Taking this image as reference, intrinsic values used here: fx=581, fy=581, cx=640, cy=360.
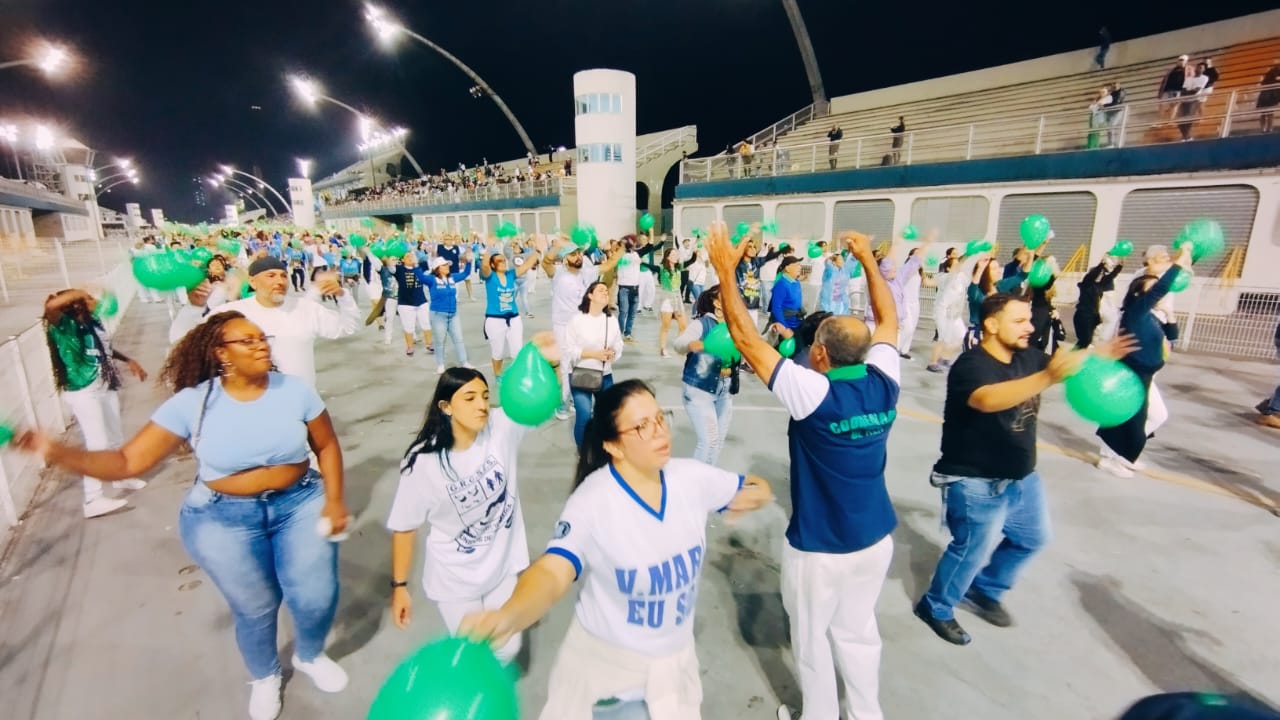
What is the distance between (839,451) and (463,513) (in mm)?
1600

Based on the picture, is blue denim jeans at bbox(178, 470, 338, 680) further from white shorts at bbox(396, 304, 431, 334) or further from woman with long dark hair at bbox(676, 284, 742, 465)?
white shorts at bbox(396, 304, 431, 334)

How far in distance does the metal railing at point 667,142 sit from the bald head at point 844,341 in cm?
3276

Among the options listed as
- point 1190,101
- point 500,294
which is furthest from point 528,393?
point 1190,101

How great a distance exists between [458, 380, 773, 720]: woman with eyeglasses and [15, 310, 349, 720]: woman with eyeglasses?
142cm

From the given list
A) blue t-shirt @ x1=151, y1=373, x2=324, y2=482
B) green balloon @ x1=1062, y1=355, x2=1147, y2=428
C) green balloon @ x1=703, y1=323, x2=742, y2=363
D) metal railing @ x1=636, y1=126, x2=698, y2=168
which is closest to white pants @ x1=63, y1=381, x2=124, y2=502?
blue t-shirt @ x1=151, y1=373, x2=324, y2=482

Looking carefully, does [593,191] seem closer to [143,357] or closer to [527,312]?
[527,312]

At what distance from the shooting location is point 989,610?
349 cm

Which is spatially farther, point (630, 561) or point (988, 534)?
point (988, 534)

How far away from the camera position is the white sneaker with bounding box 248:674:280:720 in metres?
2.77

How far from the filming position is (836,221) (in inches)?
771

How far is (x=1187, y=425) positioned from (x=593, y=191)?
24416mm

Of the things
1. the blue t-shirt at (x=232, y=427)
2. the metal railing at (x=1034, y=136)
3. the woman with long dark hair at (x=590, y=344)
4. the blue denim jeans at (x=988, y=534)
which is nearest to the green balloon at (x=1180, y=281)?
the blue denim jeans at (x=988, y=534)

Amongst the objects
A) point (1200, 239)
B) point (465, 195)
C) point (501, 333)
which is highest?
point (465, 195)

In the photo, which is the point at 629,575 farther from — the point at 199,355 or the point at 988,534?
the point at 988,534
